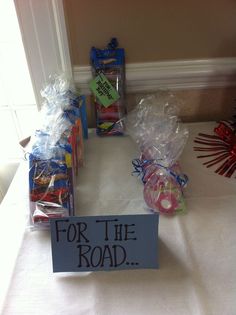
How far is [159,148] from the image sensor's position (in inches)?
28.1

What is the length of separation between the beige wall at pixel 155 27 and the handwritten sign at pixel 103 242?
495 mm

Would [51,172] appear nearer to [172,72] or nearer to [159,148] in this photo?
[159,148]

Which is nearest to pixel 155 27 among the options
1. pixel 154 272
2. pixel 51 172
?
pixel 51 172

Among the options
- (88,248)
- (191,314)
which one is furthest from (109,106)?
(191,314)

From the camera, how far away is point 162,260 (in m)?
0.58

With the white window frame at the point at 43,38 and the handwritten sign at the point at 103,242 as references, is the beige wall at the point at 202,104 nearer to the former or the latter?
the white window frame at the point at 43,38

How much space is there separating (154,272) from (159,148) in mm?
274

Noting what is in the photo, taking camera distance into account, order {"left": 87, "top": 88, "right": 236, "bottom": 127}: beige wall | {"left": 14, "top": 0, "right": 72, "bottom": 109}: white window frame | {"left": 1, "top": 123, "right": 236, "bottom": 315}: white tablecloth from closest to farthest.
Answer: {"left": 1, "top": 123, "right": 236, "bottom": 315}: white tablecloth
{"left": 14, "top": 0, "right": 72, "bottom": 109}: white window frame
{"left": 87, "top": 88, "right": 236, "bottom": 127}: beige wall

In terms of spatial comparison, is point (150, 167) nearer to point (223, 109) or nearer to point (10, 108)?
point (223, 109)

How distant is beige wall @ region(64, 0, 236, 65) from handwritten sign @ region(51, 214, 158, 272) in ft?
1.63

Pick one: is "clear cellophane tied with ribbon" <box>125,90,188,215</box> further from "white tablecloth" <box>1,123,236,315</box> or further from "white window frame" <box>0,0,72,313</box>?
"white window frame" <box>0,0,72,313</box>

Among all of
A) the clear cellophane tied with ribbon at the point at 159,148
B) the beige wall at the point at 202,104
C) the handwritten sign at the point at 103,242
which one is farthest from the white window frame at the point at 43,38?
the handwritten sign at the point at 103,242

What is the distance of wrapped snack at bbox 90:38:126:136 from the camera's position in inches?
32.2

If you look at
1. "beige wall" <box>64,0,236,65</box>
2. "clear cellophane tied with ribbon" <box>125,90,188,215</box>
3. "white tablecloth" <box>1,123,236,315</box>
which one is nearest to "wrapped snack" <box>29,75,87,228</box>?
"white tablecloth" <box>1,123,236,315</box>
